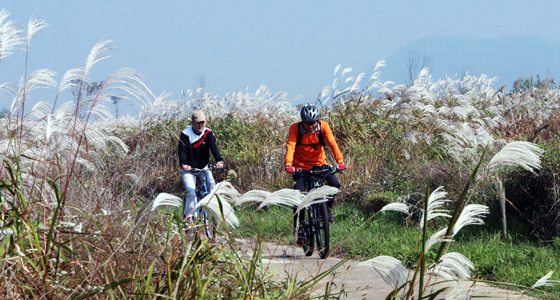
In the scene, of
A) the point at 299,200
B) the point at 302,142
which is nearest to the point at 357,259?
the point at 302,142

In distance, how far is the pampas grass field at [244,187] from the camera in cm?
378

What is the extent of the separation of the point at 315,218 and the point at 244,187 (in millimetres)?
5904

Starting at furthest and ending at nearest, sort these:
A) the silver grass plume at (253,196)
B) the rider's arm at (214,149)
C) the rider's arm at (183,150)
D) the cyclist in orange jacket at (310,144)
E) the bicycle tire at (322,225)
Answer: the rider's arm at (214,149) → the rider's arm at (183,150) → the cyclist in orange jacket at (310,144) → the bicycle tire at (322,225) → the silver grass plume at (253,196)

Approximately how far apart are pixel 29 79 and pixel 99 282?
175 centimetres

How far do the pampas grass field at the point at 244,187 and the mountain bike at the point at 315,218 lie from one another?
1.95 ft

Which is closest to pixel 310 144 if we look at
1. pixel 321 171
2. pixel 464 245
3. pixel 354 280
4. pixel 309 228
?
pixel 321 171

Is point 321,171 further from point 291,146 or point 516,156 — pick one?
point 516,156

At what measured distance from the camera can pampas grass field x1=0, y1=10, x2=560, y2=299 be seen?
149 inches

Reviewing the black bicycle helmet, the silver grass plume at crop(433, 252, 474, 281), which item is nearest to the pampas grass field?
the silver grass plume at crop(433, 252, 474, 281)

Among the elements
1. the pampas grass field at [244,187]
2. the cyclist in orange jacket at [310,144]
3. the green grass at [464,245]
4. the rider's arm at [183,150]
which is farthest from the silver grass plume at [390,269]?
the rider's arm at [183,150]

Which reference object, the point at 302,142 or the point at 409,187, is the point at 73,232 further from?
the point at 409,187

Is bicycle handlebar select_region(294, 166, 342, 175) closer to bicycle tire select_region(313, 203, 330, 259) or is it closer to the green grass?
bicycle tire select_region(313, 203, 330, 259)

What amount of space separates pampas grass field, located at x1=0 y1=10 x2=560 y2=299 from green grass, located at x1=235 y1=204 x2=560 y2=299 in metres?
0.05

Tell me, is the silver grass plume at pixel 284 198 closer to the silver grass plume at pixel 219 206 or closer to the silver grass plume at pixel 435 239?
the silver grass plume at pixel 219 206
